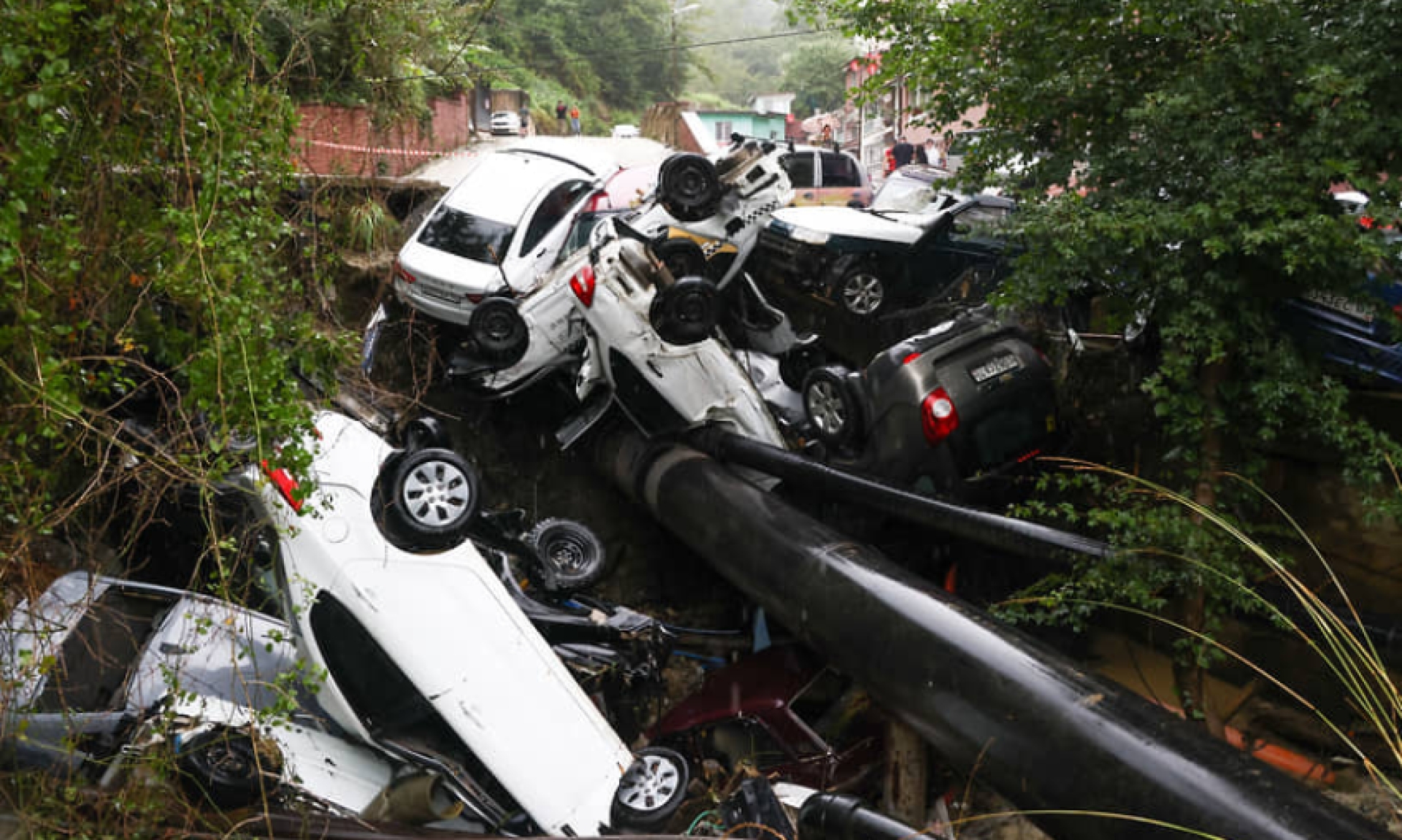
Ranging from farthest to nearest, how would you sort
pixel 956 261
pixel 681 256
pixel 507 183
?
pixel 507 183
pixel 956 261
pixel 681 256

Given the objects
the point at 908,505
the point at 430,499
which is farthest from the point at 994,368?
the point at 430,499

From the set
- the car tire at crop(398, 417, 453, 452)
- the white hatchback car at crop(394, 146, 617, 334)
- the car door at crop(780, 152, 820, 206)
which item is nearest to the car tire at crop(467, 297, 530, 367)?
the white hatchback car at crop(394, 146, 617, 334)

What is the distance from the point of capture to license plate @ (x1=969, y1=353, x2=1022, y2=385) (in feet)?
19.8

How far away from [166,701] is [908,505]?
149 inches

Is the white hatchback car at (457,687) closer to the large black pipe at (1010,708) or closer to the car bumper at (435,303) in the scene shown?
the large black pipe at (1010,708)

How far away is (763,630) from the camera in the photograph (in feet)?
21.7

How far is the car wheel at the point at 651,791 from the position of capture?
466 centimetres

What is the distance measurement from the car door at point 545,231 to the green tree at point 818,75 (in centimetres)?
3233

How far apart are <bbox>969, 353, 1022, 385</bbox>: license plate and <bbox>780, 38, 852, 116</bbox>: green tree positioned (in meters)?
36.4

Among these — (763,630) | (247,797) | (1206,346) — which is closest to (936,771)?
(763,630)

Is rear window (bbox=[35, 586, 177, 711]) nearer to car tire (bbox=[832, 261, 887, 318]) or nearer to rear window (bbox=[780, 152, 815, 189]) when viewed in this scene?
car tire (bbox=[832, 261, 887, 318])

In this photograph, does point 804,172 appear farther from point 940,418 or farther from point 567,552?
point 940,418

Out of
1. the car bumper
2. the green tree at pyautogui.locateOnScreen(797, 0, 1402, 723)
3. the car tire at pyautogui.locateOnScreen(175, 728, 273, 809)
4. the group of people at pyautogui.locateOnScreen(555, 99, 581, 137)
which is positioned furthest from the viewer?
the group of people at pyautogui.locateOnScreen(555, 99, 581, 137)

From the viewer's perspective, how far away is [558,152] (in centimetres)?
1138
